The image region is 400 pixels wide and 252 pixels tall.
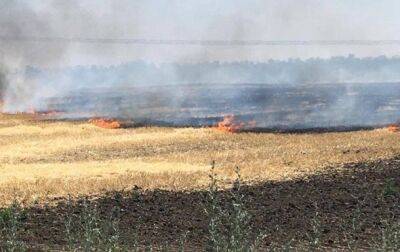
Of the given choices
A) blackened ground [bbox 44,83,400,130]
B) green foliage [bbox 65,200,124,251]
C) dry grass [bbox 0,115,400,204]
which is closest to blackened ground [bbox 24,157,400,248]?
green foliage [bbox 65,200,124,251]

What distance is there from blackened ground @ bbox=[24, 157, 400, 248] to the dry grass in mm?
1560

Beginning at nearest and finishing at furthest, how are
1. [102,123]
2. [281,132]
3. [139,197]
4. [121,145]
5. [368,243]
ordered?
[368,243] → [139,197] → [121,145] → [281,132] → [102,123]

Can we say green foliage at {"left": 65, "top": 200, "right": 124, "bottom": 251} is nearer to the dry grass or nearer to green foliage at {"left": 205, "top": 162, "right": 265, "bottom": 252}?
green foliage at {"left": 205, "top": 162, "right": 265, "bottom": 252}

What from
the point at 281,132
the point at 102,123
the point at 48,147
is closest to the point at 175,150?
the point at 48,147

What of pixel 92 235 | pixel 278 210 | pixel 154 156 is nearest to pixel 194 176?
pixel 278 210

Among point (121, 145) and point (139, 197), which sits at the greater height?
point (121, 145)

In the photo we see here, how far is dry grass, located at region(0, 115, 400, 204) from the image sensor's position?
23.3 m

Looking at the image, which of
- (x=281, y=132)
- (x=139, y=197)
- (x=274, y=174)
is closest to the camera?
(x=139, y=197)

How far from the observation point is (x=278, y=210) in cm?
1886

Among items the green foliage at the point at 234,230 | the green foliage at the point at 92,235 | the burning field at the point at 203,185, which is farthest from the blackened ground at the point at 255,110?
the green foliage at the point at 234,230

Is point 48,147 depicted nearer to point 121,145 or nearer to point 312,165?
point 121,145

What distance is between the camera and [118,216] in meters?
18.3

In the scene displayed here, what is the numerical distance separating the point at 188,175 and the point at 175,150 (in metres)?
8.52

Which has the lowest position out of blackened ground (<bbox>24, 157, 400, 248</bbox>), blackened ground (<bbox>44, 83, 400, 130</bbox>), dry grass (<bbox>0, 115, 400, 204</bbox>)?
blackened ground (<bbox>24, 157, 400, 248</bbox>)
